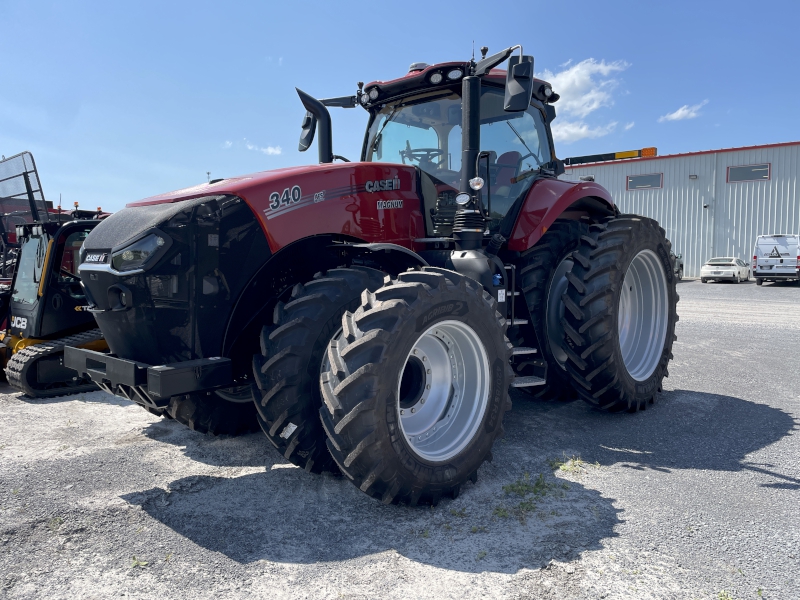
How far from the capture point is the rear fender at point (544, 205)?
461 centimetres

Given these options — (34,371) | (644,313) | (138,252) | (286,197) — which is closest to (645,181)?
(644,313)

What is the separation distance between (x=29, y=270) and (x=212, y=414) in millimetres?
4125

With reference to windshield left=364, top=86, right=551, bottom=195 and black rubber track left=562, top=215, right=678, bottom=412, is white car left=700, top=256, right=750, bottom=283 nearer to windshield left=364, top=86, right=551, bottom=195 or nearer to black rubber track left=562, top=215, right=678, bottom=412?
black rubber track left=562, top=215, right=678, bottom=412

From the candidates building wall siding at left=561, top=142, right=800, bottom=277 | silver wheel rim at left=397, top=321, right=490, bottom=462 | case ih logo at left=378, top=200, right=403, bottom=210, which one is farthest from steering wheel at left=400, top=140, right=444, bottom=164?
building wall siding at left=561, top=142, right=800, bottom=277

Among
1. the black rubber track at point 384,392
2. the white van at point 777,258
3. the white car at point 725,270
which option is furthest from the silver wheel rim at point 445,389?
the white car at point 725,270

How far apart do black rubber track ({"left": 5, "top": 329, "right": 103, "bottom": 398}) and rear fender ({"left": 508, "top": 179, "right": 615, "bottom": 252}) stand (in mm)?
4078

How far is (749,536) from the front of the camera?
2.86 m

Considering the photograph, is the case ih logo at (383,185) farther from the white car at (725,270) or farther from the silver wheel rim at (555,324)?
the white car at (725,270)

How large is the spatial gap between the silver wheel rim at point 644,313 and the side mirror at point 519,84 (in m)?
2.44

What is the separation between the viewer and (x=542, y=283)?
4.81m

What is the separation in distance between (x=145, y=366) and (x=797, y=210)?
2905 centimetres

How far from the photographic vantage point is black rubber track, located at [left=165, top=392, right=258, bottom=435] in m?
3.93

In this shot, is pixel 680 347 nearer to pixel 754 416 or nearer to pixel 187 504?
pixel 754 416

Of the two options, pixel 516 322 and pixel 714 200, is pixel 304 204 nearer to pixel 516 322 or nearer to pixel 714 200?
pixel 516 322
